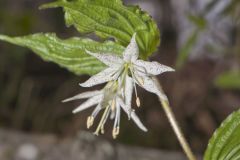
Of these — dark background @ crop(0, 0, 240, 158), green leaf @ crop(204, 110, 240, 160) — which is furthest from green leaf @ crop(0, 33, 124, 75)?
dark background @ crop(0, 0, 240, 158)

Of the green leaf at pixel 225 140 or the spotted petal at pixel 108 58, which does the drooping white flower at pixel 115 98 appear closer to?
the spotted petal at pixel 108 58

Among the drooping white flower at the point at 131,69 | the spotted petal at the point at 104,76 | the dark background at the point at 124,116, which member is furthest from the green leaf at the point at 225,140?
the dark background at the point at 124,116

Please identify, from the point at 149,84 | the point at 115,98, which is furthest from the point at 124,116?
the point at 149,84

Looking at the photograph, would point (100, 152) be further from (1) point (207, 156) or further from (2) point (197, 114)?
(1) point (207, 156)

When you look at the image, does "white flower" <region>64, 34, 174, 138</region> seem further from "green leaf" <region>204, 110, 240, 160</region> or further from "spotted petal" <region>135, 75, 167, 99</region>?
"green leaf" <region>204, 110, 240, 160</region>

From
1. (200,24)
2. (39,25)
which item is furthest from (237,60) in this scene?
(39,25)
